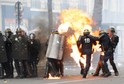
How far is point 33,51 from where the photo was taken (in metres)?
16.6

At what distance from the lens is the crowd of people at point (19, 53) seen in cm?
1636

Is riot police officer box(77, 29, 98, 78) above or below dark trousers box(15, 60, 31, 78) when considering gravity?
above

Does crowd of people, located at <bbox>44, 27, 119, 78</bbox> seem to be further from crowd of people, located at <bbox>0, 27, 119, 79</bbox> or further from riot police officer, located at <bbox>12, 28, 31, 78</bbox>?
riot police officer, located at <bbox>12, 28, 31, 78</bbox>

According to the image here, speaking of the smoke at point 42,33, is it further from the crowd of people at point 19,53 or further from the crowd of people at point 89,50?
the crowd of people at point 89,50

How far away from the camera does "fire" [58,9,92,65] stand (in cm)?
1669

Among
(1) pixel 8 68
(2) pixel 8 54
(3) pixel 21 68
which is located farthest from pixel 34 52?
(1) pixel 8 68

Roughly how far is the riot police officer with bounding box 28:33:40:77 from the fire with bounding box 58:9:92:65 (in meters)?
0.96

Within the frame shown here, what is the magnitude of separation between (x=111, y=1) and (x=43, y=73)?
27900mm

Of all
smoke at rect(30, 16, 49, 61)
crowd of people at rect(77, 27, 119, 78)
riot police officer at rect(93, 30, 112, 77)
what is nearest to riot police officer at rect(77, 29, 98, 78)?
crowd of people at rect(77, 27, 119, 78)

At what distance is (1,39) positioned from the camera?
52.8ft

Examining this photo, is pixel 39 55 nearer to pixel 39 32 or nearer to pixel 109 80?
pixel 39 32

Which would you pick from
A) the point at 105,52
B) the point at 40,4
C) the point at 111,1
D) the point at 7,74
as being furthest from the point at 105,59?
the point at 111,1

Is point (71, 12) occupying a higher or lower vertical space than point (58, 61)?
higher

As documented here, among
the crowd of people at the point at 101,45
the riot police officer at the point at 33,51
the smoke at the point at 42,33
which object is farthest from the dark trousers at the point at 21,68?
the crowd of people at the point at 101,45
